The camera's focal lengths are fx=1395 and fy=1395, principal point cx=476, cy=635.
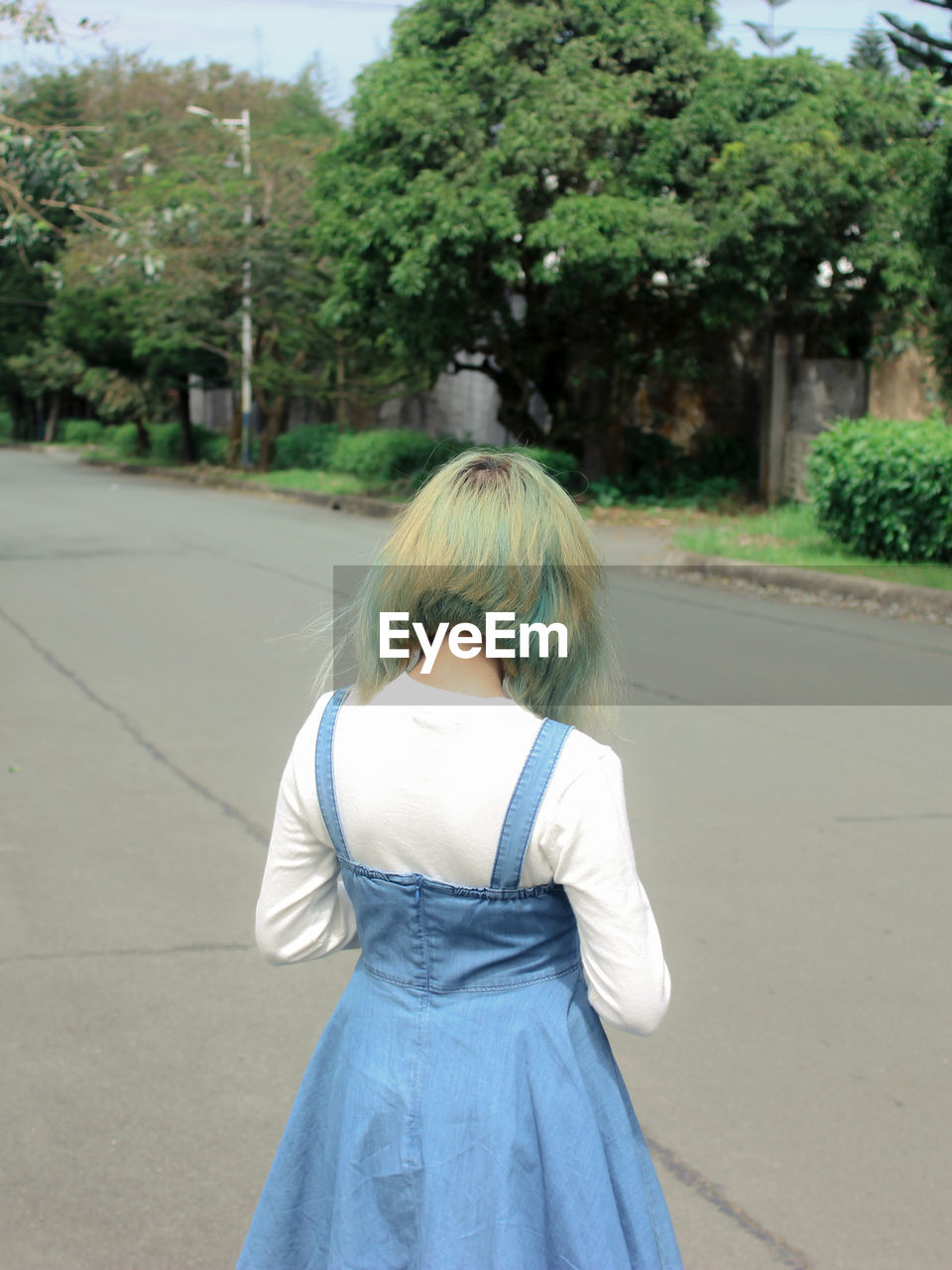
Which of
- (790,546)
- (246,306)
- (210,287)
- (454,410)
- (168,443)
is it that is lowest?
(790,546)

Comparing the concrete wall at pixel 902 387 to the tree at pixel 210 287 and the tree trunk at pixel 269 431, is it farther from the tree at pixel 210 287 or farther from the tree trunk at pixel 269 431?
the tree trunk at pixel 269 431

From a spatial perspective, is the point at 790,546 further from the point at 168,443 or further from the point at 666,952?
the point at 168,443

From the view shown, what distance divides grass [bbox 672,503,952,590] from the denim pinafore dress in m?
10.3

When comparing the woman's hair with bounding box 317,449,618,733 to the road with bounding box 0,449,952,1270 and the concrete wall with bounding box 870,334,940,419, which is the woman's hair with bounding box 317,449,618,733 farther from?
the concrete wall with bounding box 870,334,940,419

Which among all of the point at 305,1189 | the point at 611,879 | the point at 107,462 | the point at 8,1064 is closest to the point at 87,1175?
the point at 8,1064

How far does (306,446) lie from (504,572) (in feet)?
93.2

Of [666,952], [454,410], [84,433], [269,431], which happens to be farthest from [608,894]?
[84,433]

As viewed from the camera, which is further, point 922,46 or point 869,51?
point 869,51

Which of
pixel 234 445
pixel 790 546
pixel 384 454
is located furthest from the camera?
pixel 234 445

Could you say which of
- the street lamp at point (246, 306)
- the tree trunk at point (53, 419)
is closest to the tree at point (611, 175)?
the street lamp at point (246, 306)

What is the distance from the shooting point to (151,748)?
22.2 ft

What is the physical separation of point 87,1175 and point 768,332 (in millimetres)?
18699

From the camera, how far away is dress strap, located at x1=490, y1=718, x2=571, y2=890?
5.49 feet

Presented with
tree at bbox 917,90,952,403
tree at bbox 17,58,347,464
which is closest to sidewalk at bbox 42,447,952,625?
tree at bbox 917,90,952,403
